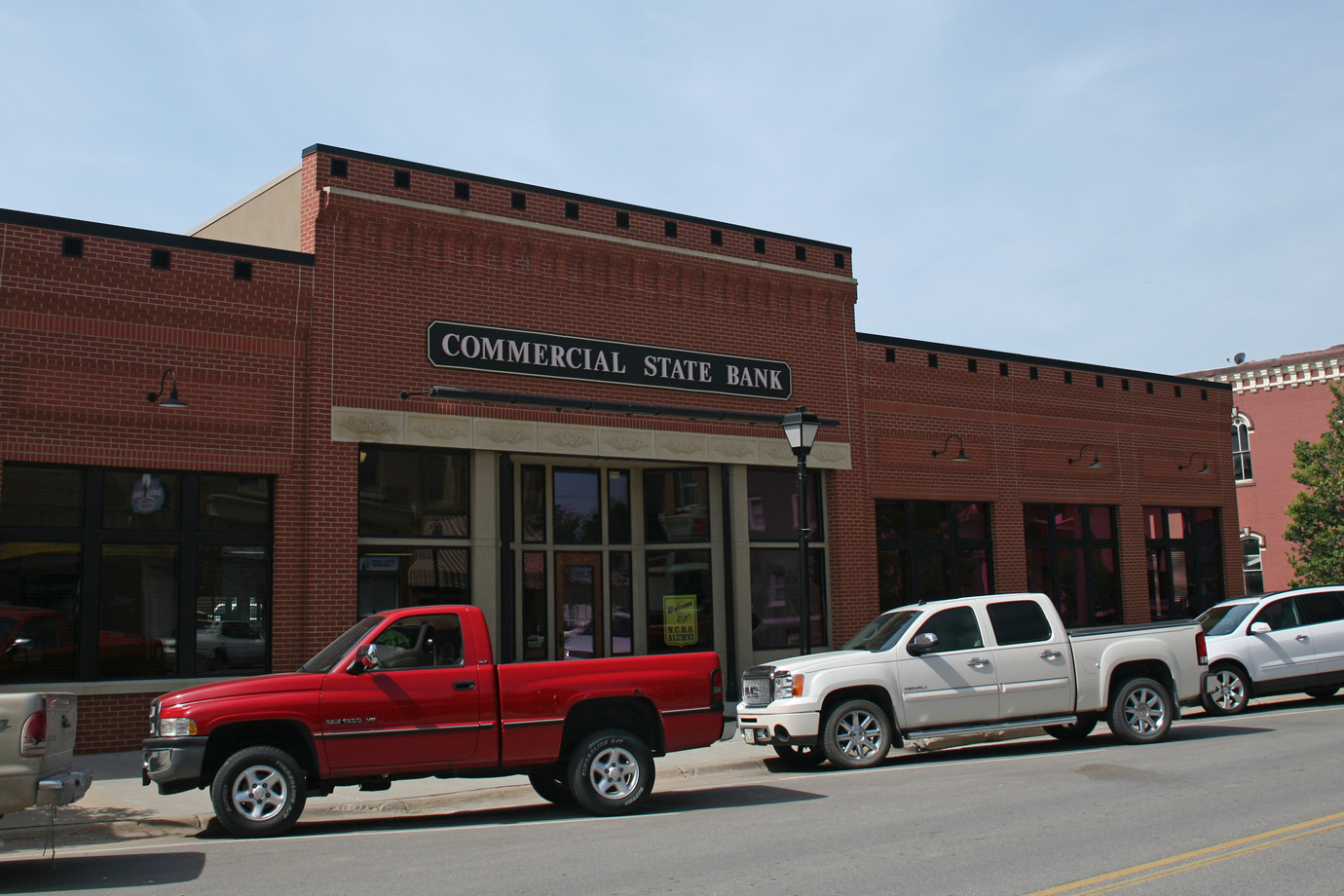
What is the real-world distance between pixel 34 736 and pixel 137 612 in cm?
704

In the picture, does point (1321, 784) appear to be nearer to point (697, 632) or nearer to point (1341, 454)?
point (697, 632)

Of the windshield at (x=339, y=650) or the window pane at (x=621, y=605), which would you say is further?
the window pane at (x=621, y=605)

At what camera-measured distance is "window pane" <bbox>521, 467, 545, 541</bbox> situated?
1853 centimetres

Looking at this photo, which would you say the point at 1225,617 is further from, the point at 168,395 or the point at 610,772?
the point at 168,395

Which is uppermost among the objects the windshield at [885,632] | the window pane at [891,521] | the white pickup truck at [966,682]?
the window pane at [891,521]

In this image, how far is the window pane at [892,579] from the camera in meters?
21.7

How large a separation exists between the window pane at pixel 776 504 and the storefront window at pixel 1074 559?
569 centimetres

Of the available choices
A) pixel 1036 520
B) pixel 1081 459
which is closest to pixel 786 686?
pixel 1036 520

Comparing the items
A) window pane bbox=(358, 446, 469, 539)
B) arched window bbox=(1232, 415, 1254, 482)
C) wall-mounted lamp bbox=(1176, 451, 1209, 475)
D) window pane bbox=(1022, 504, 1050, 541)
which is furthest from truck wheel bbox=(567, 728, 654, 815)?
arched window bbox=(1232, 415, 1254, 482)

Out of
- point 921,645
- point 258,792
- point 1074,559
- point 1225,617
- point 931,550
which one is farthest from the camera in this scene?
point 1074,559

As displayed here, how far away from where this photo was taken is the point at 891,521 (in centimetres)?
2198

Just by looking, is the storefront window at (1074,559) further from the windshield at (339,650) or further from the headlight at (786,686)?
the windshield at (339,650)

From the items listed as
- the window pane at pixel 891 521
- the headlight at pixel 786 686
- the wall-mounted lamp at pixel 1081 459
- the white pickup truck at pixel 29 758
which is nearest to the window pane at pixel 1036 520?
the wall-mounted lamp at pixel 1081 459

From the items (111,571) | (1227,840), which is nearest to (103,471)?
(111,571)
